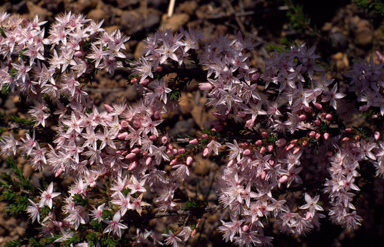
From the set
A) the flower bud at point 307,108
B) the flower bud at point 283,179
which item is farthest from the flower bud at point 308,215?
the flower bud at point 307,108

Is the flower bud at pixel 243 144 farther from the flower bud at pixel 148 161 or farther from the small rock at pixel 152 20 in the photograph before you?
the small rock at pixel 152 20

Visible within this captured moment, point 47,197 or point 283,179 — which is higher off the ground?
point 283,179

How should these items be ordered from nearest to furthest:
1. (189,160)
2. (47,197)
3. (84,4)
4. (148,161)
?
(148,161)
(189,160)
(47,197)
(84,4)

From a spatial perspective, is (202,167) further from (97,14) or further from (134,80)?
(97,14)

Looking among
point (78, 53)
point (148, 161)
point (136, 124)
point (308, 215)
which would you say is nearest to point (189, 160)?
point (148, 161)

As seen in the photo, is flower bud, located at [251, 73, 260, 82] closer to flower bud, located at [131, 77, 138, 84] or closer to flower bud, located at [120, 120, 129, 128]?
flower bud, located at [131, 77, 138, 84]

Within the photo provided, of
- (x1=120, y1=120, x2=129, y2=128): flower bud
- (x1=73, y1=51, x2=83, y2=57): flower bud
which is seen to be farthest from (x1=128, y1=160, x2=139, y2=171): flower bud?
(x1=73, y1=51, x2=83, y2=57): flower bud
